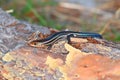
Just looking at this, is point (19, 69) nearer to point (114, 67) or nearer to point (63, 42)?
point (63, 42)

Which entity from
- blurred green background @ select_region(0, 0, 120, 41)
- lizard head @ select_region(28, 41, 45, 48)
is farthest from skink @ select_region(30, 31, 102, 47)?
blurred green background @ select_region(0, 0, 120, 41)

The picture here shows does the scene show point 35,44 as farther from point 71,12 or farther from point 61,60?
point 71,12

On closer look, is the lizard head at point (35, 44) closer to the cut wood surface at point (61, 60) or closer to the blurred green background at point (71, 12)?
the cut wood surface at point (61, 60)

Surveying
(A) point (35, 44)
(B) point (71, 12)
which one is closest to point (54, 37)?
(A) point (35, 44)

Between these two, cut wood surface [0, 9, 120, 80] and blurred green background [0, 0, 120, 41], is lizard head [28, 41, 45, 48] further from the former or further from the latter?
blurred green background [0, 0, 120, 41]

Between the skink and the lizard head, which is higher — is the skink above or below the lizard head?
above

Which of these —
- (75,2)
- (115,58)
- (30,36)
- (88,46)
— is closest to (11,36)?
(30,36)
